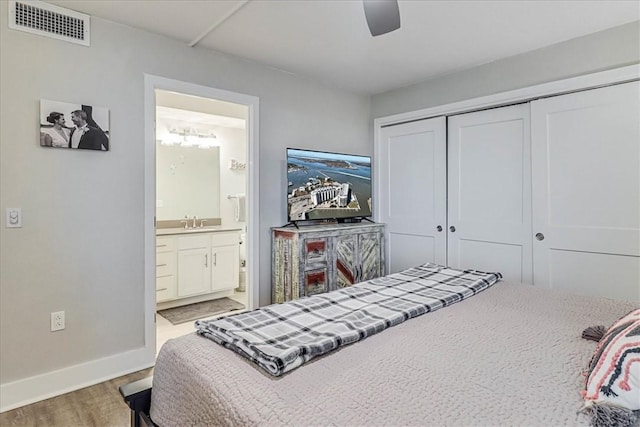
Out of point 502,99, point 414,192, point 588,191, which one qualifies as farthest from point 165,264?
point 588,191

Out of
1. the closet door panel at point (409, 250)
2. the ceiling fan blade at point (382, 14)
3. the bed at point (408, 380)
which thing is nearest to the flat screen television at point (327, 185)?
the closet door panel at point (409, 250)

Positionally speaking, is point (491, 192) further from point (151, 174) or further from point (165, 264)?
point (165, 264)

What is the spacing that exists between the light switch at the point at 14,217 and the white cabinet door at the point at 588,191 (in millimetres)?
3755

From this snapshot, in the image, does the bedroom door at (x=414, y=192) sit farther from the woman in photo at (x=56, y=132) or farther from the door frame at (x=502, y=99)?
the woman in photo at (x=56, y=132)

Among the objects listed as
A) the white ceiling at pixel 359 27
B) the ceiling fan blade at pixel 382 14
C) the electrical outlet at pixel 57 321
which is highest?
the white ceiling at pixel 359 27

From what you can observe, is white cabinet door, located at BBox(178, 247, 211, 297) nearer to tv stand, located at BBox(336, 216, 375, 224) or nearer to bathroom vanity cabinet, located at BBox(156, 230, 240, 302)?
bathroom vanity cabinet, located at BBox(156, 230, 240, 302)

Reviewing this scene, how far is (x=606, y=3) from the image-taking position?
2.27 metres

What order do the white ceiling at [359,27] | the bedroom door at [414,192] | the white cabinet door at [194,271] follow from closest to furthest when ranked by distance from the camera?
the white ceiling at [359,27]
the bedroom door at [414,192]
the white cabinet door at [194,271]

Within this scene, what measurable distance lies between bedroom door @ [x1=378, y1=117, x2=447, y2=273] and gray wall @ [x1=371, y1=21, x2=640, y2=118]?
0.90 ft

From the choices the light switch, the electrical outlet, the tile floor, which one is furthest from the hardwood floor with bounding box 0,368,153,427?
the light switch

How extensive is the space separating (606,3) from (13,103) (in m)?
3.72

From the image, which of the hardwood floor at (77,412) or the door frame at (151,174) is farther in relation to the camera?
the door frame at (151,174)

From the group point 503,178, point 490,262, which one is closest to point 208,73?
point 503,178

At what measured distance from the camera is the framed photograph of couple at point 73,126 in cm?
224
